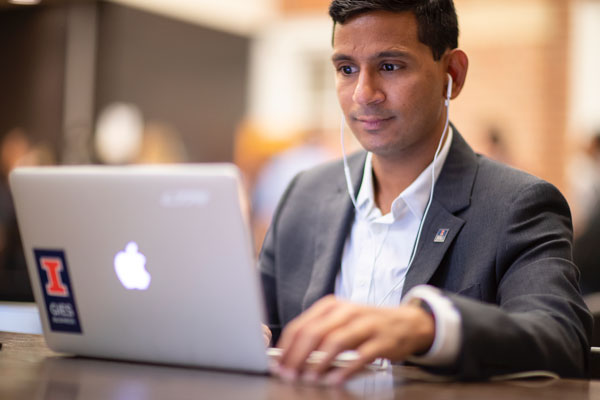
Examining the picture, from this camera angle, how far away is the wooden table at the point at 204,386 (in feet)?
3.43

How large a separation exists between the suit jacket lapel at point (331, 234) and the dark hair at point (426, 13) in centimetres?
38

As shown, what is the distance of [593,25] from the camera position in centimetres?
702

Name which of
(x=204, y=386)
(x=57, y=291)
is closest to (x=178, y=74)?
(x=57, y=291)

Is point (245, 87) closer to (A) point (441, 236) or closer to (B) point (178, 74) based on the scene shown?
(B) point (178, 74)

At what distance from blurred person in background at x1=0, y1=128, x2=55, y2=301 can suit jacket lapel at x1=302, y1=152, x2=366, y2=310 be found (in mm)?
1487

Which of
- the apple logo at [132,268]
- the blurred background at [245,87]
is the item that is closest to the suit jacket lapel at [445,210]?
the apple logo at [132,268]

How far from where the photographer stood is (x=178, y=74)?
29.0ft

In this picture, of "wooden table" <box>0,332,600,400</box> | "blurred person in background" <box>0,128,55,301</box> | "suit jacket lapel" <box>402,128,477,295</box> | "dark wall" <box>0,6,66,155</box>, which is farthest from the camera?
"dark wall" <box>0,6,66,155</box>

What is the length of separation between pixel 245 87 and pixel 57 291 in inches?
311

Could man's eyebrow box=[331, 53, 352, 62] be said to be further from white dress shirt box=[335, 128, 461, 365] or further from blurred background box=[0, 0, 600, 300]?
blurred background box=[0, 0, 600, 300]

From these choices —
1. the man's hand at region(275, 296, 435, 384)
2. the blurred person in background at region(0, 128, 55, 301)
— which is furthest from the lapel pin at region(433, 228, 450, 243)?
the blurred person in background at region(0, 128, 55, 301)

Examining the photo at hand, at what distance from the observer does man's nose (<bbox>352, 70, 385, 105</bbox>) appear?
1.74 m

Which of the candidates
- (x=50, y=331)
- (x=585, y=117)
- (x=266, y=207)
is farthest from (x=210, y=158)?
(x=50, y=331)

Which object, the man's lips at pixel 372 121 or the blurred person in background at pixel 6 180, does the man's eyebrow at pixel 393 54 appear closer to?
the man's lips at pixel 372 121
